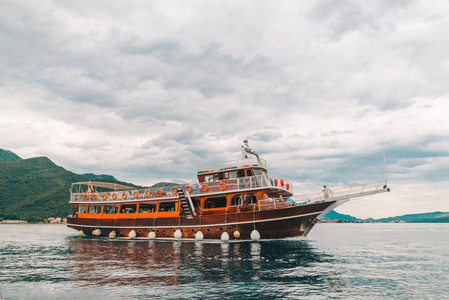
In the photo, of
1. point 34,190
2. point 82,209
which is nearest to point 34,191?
point 34,190

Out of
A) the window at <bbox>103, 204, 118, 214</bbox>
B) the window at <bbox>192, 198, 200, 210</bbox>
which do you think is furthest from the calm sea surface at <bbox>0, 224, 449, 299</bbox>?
the window at <bbox>103, 204, 118, 214</bbox>

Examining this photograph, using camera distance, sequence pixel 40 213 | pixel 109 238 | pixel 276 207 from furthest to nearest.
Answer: pixel 40 213
pixel 109 238
pixel 276 207

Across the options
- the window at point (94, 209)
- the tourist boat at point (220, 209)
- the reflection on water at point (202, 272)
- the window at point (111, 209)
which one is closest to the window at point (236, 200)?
the tourist boat at point (220, 209)

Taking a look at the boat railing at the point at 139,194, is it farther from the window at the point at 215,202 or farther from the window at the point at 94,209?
the window at the point at 215,202

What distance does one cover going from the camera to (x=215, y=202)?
2911 centimetres

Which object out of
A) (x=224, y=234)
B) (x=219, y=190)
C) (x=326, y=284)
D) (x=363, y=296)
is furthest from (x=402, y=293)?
(x=219, y=190)

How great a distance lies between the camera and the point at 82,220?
3672 cm

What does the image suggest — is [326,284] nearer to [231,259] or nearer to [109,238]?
[231,259]

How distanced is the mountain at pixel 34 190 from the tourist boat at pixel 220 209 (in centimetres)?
11783

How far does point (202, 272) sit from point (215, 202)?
14.8m

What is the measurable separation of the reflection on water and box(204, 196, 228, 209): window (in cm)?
830

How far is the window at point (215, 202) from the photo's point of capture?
94.8 feet

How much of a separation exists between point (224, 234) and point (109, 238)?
51.6ft

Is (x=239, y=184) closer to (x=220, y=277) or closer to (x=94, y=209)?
(x=220, y=277)
